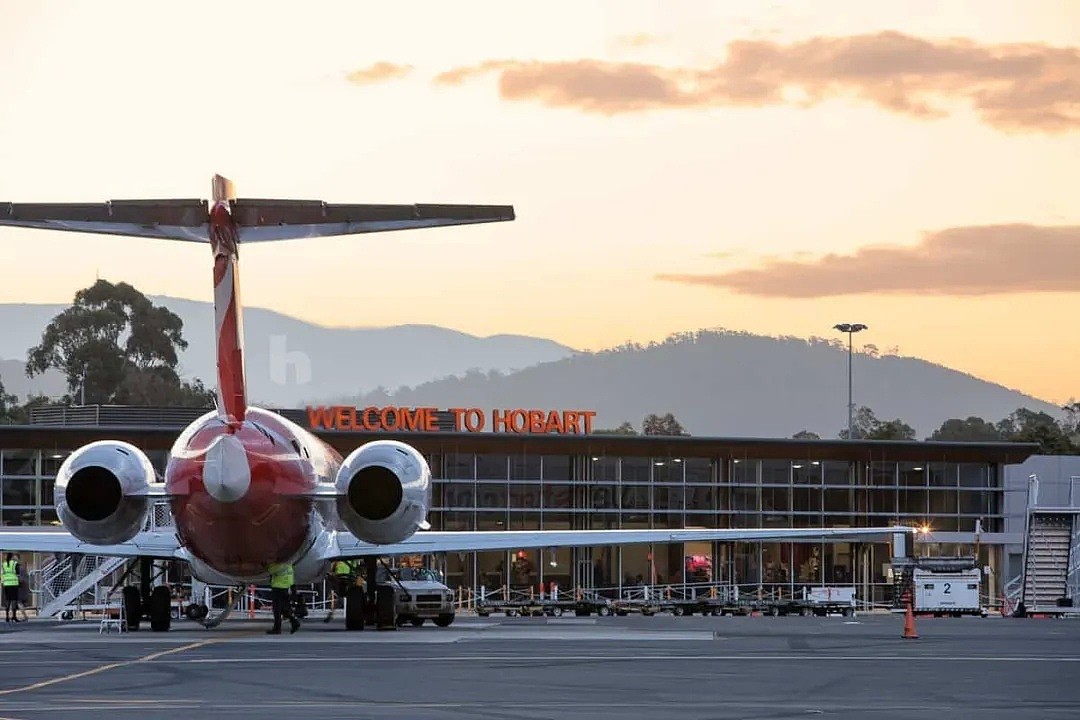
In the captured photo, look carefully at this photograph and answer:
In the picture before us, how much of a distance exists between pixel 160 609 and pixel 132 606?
85cm

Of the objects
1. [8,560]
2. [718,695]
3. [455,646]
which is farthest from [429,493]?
[8,560]

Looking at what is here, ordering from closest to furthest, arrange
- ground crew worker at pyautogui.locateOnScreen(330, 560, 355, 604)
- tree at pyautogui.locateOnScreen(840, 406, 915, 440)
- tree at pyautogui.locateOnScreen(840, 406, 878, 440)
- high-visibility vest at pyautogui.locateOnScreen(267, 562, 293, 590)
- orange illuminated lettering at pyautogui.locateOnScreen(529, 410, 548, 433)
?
high-visibility vest at pyautogui.locateOnScreen(267, 562, 293, 590)
ground crew worker at pyautogui.locateOnScreen(330, 560, 355, 604)
orange illuminated lettering at pyautogui.locateOnScreen(529, 410, 548, 433)
tree at pyautogui.locateOnScreen(840, 406, 915, 440)
tree at pyautogui.locateOnScreen(840, 406, 878, 440)

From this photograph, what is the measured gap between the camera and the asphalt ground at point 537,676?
17359 mm

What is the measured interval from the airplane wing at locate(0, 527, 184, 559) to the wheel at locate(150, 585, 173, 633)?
929 millimetres

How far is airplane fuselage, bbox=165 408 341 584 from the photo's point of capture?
31.0 metres

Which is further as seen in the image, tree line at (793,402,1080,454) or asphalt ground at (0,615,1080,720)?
tree line at (793,402,1080,454)

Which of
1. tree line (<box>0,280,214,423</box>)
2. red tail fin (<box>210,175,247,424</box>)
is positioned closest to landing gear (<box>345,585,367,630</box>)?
red tail fin (<box>210,175,247,424</box>)

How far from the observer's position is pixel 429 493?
34656 mm

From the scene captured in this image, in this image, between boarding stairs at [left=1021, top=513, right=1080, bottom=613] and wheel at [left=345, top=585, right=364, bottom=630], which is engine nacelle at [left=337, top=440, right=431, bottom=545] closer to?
wheel at [left=345, top=585, right=364, bottom=630]

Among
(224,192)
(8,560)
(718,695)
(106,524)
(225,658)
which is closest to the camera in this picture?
(718,695)

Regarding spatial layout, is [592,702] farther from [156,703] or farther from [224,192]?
[224,192]

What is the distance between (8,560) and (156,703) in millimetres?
34354

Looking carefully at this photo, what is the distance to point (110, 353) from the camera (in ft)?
450

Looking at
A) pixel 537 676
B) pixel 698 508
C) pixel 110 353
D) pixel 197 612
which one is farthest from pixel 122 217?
pixel 110 353
